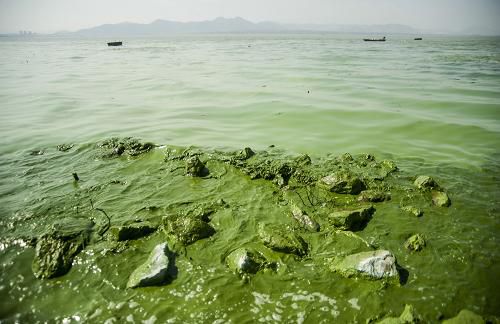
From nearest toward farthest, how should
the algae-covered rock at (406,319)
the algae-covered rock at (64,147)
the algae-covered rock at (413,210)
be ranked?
1. the algae-covered rock at (406,319)
2. the algae-covered rock at (413,210)
3. the algae-covered rock at (64,147)

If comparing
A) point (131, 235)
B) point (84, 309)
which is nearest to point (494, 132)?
point (131, 235)

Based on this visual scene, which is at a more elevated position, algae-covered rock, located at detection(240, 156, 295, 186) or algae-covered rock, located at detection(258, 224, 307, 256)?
algae-covered rock, located at detection(240, 156, 295, 186)

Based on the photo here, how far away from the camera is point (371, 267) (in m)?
3.67

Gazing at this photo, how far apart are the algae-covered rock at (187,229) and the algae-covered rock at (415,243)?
2.86 m

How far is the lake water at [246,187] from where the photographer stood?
3451mm

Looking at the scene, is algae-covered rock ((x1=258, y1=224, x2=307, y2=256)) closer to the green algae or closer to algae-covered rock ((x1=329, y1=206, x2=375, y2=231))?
the green algae

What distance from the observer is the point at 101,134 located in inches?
372

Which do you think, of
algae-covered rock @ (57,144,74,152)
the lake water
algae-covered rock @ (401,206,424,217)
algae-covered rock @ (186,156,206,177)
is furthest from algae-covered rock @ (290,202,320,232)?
algae-covered rock @ (57,144,74,152)

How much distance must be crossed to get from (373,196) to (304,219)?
156 centimetres

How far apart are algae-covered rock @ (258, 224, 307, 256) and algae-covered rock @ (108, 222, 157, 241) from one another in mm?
1738

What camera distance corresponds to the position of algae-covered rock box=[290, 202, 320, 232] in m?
4.68

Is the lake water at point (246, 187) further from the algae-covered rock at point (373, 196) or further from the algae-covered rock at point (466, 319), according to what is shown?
the algae-covered rock at point (373, 196)

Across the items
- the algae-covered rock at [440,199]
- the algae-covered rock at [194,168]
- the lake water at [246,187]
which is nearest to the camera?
the lake water at [246,187]

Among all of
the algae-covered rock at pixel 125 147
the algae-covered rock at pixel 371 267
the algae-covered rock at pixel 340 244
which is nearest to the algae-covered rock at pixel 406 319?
the algae-covered rock at pixel 371 267
